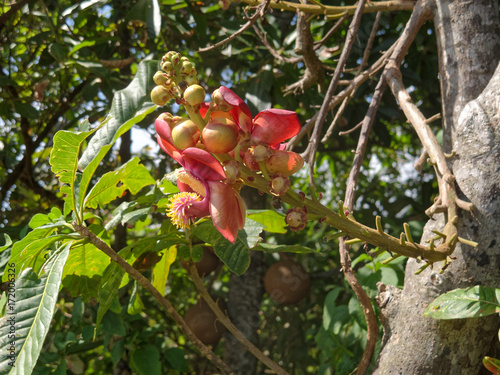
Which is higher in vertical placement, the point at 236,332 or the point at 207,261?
the point at 207,261

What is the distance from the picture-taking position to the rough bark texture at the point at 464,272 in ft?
3.21

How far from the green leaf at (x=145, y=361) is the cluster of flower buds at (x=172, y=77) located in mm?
1372

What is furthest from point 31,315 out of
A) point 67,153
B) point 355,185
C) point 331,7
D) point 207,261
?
point 207,261

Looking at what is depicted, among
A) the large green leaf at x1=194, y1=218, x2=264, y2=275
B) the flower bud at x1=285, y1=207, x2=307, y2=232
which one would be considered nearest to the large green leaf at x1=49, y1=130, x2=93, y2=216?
the large green leaf at x1=194, y1=218, x2=264, y2=275

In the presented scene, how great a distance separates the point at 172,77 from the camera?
2.17ft

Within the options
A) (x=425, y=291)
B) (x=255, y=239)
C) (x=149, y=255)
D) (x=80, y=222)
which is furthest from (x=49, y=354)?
(x=425, y=291)

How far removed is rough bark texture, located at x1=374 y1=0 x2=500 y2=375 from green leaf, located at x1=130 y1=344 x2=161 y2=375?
998mm

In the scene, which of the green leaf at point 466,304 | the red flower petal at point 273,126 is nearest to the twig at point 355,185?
the green leaf at point 466,304

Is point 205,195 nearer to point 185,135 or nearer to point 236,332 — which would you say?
point 185,135

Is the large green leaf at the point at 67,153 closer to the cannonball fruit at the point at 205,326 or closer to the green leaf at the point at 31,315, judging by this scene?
the green leaf at the point at 31,315

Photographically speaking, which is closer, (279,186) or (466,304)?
(279,186)

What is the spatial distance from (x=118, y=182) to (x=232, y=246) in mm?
341

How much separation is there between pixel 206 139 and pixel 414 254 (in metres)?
0.37

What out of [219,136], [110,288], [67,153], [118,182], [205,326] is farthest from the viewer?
[205,326]
